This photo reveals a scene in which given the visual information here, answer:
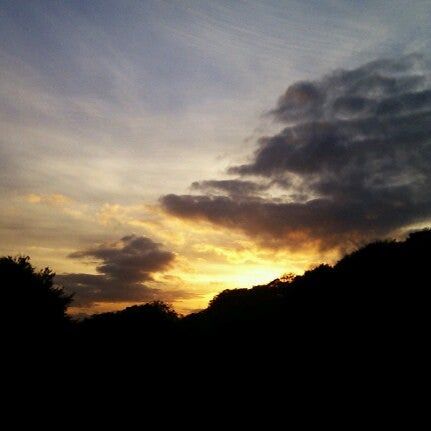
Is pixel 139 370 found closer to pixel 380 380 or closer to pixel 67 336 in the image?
pixel 67 336

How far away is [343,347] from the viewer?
2056cm

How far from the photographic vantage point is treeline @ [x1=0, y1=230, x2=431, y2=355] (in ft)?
64.5

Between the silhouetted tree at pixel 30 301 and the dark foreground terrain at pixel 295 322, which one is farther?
the silhouetted tree at pixel 30 301

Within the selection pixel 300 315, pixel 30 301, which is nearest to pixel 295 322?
pixel 300 315

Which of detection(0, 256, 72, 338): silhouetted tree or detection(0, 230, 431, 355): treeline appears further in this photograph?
detection(0, 256, 72, 338): silhouetted tree

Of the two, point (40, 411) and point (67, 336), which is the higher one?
point (67, 336)

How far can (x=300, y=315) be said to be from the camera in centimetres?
2917

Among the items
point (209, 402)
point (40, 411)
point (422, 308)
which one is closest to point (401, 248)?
point (422, 308)

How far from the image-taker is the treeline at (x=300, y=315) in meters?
19.7

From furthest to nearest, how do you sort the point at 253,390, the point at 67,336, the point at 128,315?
1. the point at 128,315
2. the point at 67,336
3. the point at 253,390

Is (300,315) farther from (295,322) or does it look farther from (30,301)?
(30,301)

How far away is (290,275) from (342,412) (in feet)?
229

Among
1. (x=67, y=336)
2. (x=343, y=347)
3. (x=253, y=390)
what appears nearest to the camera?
(x=343, y=347)

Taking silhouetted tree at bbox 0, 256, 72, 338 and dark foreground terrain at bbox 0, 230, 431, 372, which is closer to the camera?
dark foreground terrain at bbox 0, 230, 431, 372
